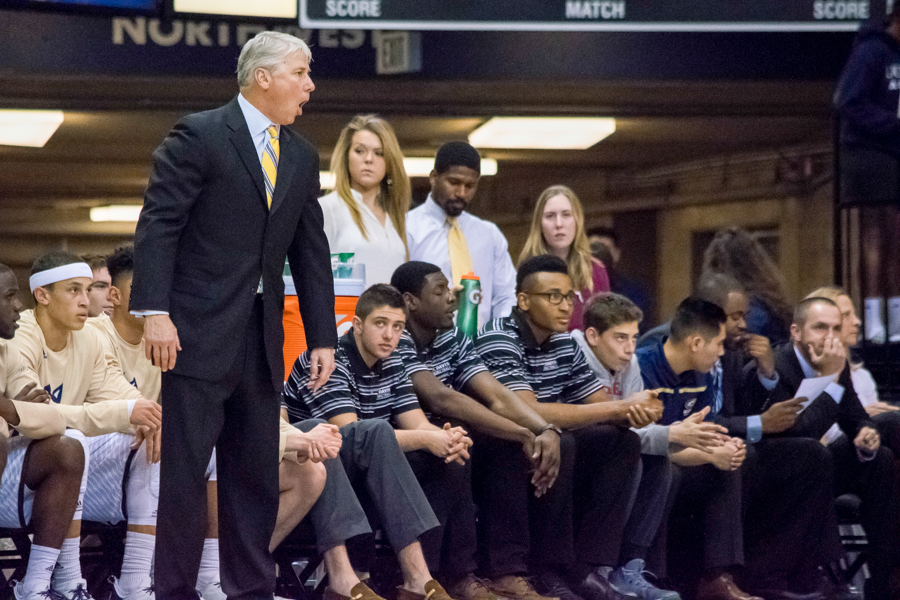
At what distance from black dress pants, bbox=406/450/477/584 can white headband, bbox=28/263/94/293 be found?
1362 millimetres

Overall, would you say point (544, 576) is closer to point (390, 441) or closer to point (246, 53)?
point (390, 441)

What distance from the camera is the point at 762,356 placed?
5527 mm

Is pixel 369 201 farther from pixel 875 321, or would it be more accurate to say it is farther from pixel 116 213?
pixel 116 213

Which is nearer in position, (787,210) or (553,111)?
(553,111)

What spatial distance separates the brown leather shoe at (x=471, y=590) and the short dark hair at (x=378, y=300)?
40.2 inches

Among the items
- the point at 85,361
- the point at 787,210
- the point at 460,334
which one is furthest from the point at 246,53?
the point at 787,210

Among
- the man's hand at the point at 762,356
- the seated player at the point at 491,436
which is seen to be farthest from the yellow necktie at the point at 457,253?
the man's hand at the point at 762,356

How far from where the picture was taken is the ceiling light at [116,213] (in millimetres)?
11953

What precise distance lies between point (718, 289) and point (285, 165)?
279 cm

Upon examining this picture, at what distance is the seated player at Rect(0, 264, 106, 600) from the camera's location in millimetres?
3932

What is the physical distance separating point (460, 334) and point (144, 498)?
1496 mm

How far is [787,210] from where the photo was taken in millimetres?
10617

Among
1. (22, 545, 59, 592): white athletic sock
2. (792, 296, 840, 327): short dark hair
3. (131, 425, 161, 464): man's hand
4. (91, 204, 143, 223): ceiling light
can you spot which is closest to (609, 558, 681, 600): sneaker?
(792, 296, 840, 327): short dark hair

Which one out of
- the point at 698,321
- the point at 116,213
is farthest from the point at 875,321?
the point at 116,213
